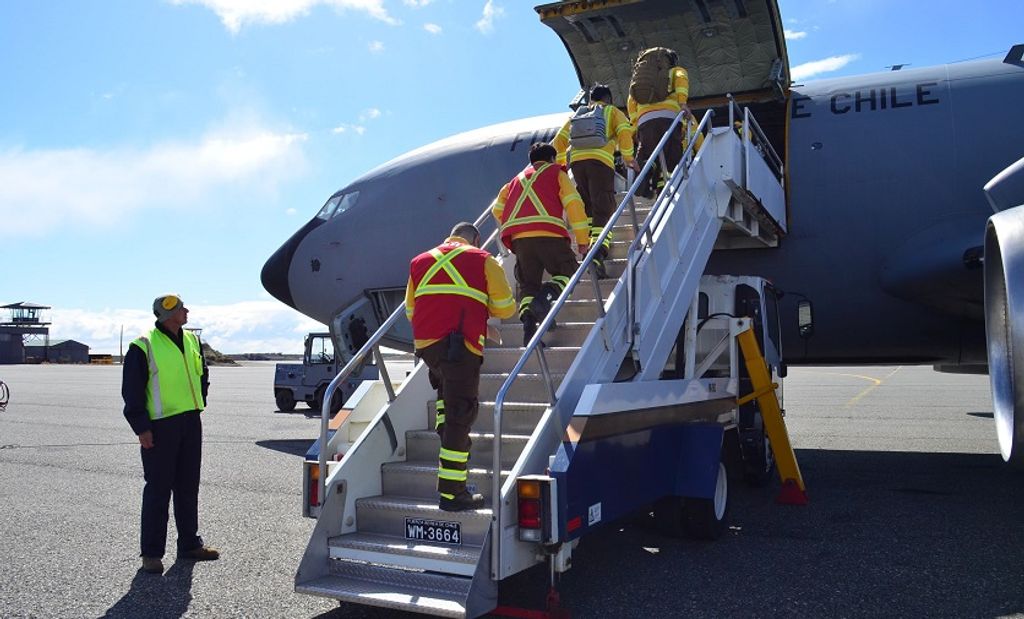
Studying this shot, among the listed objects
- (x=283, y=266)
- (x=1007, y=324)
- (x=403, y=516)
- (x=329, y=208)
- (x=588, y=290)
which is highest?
(x=329, y=208)

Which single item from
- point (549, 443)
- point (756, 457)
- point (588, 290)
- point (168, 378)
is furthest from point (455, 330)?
point (756, 457)

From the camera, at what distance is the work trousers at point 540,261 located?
6.15m

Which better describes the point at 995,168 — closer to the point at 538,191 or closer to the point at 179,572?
the point at 538,191

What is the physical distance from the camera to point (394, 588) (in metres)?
4.49

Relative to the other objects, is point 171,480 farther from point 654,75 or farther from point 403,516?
point 654,75

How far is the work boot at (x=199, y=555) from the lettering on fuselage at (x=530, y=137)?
660cm

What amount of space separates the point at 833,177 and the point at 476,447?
6154 millimetres

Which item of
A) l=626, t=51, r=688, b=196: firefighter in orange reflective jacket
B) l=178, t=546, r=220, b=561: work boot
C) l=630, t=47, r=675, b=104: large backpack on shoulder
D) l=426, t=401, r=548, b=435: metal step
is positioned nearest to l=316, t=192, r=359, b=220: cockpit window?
Answer: l=626, t=51, r=688, b=196: firefighter in orange reflective jacket

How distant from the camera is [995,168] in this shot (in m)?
8.82

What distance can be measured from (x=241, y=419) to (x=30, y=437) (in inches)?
170

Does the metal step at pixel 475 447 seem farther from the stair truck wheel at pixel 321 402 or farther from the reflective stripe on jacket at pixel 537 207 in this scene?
the stair truck wheel at pixel 321 402

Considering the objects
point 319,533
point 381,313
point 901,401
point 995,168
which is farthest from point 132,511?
point 901,401

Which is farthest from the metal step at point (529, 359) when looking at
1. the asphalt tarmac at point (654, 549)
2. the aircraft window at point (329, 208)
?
the aircraft window at point (329, 208)

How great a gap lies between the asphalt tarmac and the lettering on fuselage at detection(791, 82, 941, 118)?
417 centimetres
